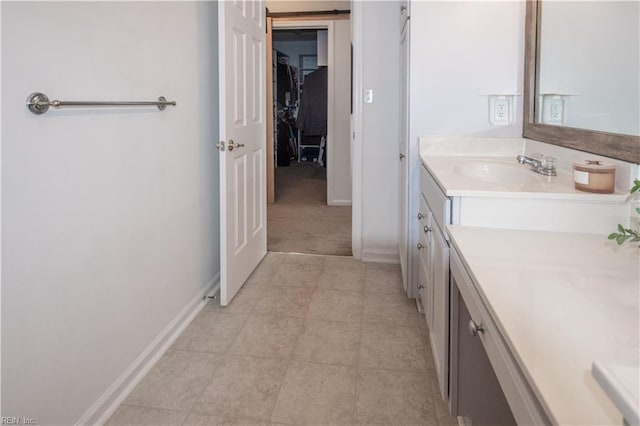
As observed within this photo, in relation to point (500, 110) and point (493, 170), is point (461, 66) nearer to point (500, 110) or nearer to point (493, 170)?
point (500, 110)

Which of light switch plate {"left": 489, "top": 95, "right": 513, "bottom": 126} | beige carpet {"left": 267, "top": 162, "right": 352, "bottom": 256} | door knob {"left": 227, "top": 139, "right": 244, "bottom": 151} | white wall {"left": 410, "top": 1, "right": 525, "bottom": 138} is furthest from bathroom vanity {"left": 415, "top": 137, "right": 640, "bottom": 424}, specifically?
beige carpet {"left": 267, "top": 162, "right": 352, "bottom": 256}

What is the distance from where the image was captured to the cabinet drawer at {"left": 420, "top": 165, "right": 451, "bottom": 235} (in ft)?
4.66

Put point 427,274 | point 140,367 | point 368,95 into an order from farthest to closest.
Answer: point 368,95, point 427,274, point 140,367

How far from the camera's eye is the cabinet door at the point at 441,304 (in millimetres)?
1451

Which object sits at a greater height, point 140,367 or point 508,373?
point 508,373

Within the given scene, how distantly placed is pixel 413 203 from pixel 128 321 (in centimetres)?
142

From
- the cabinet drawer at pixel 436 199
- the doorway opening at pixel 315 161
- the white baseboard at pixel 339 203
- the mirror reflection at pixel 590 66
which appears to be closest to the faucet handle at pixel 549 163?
the mirror reflection at pixel 590 66

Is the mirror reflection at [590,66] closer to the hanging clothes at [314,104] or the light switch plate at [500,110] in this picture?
the light switch plate at [500,110]

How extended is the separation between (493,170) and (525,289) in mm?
1258

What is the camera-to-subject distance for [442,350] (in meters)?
1.54

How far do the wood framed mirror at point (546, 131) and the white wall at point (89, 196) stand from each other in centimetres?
156

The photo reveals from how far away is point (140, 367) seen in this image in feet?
5.90

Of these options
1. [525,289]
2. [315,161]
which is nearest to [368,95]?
[525,289]
